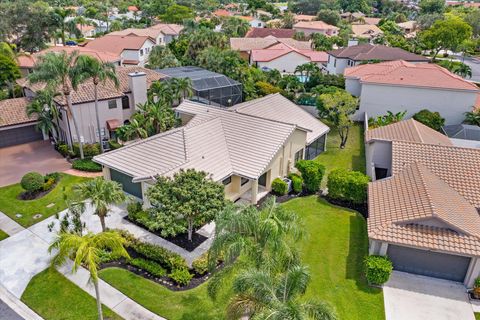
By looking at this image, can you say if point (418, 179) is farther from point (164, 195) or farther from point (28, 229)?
point (28, 229)

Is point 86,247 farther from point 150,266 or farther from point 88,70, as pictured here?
point 88,70

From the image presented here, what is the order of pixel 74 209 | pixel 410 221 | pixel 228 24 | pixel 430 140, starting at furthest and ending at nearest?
pixel 228 24 → pixel 430 140 → pixel 74 209 → pixel 410 221

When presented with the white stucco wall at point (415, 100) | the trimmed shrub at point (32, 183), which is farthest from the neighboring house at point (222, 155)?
the white stucco wall at point (415, 100)

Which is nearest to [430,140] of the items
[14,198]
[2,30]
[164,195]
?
[164,195]

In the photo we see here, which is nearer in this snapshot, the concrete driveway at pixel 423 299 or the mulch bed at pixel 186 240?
the concrete driveway at pixel 423 299

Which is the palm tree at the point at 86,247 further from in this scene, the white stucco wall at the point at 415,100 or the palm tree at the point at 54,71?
the white stucco wall at the point at 415,100
